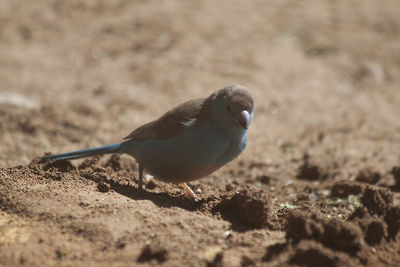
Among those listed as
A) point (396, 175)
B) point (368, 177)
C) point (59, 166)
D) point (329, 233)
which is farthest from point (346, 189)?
point (59, 166)

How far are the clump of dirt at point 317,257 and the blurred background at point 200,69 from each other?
3542 millimetres

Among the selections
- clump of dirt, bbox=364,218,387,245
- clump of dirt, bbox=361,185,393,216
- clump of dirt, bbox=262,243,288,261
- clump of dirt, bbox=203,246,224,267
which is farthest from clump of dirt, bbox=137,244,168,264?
clump of dirt, bbox=361,185,393,216

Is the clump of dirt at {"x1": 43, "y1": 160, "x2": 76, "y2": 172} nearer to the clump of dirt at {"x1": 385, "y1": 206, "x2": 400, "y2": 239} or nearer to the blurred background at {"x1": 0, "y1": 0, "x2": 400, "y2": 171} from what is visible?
the blurred background at {"x1": 0, "y1": 0, "x2": 400, "y2": 171}

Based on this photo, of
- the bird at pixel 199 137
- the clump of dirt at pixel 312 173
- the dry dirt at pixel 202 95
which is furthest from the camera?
the clump of dirt at pixel 312 173

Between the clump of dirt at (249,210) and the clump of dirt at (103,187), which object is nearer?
the clump of dirt at (249,210)

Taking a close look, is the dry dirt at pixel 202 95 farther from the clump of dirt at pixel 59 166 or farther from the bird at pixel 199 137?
the bird at pixel 199 137

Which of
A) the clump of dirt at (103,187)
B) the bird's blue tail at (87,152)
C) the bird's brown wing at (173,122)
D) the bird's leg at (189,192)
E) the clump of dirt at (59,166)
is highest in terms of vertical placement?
the bird's brown wing at (173,122)

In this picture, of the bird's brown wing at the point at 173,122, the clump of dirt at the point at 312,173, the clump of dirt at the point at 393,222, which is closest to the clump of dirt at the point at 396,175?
the clump of dirt at the point at 312,173

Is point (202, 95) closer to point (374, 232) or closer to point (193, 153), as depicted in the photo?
point (193, 153)

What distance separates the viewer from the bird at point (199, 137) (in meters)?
4.55

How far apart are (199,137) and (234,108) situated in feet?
1.36

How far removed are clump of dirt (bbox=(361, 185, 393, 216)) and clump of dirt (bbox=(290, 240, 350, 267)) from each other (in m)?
0.75

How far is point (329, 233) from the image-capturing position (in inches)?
137

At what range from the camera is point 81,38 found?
1046 cm
